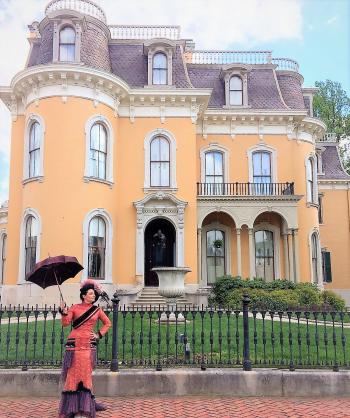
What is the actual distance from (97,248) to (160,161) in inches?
188

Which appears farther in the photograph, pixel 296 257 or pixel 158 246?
pixel 296 257

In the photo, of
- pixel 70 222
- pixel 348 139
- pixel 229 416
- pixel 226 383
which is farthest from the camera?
pixel 348 139

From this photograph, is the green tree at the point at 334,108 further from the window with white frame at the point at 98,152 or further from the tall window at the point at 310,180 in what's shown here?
the window with white frame at the point at 98,152

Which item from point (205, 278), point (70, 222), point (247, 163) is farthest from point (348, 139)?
point (70, 222)

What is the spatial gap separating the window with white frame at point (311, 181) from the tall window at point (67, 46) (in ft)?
39.8

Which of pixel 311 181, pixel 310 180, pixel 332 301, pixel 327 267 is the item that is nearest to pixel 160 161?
pixel 310 180

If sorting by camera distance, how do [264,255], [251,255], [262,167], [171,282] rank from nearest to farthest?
[171,282] < [251,255] < [264,255] < [262,167]

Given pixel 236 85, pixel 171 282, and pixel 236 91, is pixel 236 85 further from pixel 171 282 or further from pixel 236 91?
pixel 171 282

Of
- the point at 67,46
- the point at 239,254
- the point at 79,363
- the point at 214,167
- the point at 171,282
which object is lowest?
the point at 79,363

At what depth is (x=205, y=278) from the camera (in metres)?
21.5

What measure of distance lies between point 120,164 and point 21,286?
21.2ft

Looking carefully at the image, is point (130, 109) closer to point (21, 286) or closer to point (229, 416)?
point (21, 286)

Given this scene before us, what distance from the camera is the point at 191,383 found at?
7.22 meters

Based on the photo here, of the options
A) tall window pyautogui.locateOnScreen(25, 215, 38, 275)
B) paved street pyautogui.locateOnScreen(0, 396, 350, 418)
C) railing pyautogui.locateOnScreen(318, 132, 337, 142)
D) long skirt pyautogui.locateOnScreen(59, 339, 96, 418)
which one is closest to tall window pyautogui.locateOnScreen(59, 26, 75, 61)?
tall window pyautogui.locateOnScreen(25, 215, 38, 275)
